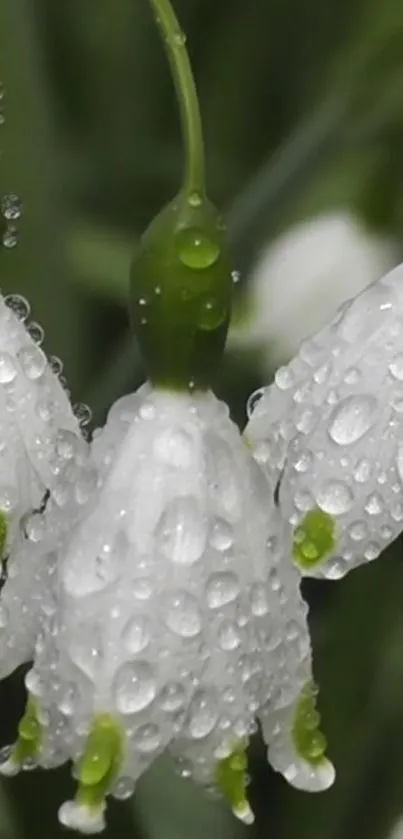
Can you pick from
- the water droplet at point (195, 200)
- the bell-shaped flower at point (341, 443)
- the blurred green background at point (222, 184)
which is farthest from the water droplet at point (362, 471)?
the blurred green background at point (222, 184)

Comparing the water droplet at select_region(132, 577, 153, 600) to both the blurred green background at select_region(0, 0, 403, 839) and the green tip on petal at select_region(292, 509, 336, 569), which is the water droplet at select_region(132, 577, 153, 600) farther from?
the blurred green background at select_region(0, 0, 403, 839)

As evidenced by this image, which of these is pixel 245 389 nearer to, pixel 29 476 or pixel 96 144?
pixel 96 144

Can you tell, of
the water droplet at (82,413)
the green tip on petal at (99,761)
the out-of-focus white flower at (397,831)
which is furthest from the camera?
the out-of-focus white flower at (397,831)

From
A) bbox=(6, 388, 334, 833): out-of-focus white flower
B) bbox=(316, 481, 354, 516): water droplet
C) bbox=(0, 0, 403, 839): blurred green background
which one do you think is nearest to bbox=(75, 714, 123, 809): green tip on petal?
bbox=(6, 388, 334, 833): out-of-focus white flower

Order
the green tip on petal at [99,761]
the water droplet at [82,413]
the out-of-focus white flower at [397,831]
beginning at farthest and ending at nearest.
Result: 1. the out-of-focus white flower at [397,831]
2. the water droplet at [82,413]
3. the green tip on petal at [99,761]

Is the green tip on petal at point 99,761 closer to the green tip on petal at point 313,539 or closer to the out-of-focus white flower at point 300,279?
the green tip on petal at point 313,539

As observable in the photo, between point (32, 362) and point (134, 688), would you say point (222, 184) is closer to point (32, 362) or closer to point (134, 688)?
point (32, 362)

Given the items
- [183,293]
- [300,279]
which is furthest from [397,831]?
[183,293]

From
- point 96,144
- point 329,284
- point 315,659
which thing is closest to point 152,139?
point 96,144
